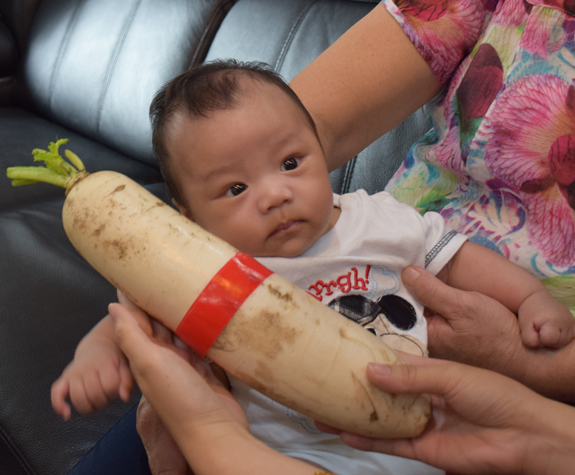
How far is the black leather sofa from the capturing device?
867mm

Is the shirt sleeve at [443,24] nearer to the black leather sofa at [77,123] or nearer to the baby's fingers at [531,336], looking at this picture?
the black leather sofa at [77,123]

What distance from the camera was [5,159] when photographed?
1625mm

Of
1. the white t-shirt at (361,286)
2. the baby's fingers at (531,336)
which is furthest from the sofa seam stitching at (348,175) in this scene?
the baby's fingers at (531,336)

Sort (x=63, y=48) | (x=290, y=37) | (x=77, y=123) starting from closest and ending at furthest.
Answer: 1. (x=290, y=37)
2. (x=77, y=123)
3. (x=63, y=48)

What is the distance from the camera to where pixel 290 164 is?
2.35ft

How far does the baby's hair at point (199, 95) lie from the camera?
2.29ft

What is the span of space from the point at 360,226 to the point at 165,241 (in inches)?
14.5

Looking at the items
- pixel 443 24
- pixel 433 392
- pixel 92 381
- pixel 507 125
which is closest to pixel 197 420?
pixel 92 381

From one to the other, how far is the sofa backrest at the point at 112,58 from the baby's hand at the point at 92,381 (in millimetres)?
1337

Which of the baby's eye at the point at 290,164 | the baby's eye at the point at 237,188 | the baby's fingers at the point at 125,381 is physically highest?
the baby's eye at the point at 290,164

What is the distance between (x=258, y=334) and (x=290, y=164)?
302 mm

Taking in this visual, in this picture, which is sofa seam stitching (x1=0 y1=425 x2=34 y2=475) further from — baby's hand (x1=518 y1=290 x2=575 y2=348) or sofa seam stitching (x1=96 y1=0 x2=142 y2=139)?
sofa seam stitching (x1=96 y1=0 x2=142 y2=139)

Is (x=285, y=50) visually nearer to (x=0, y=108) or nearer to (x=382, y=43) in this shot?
(x=382, y=43)

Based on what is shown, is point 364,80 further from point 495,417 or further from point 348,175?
point 495,417
